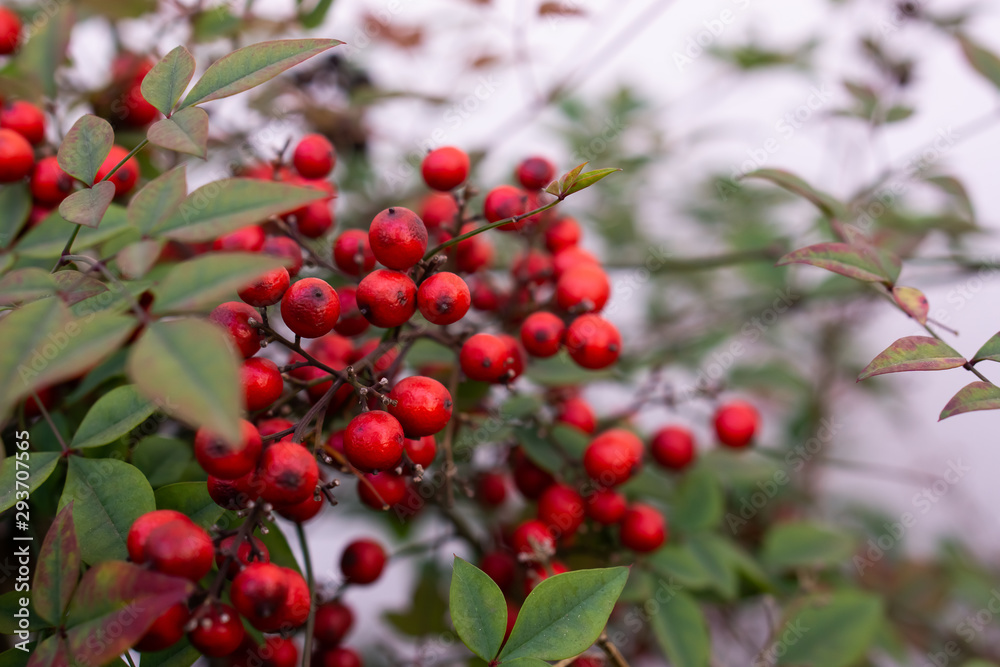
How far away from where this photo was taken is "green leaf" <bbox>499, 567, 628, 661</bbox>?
660mm

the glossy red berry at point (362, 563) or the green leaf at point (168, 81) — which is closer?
the green leaf at point (168, 81)

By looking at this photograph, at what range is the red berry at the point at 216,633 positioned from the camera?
584 mm

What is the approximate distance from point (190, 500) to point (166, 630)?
13 centimetres

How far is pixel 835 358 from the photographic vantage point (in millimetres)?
2039

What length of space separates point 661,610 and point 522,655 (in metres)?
0.47

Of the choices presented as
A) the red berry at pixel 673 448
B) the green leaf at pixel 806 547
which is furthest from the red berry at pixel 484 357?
the green leaf at pixel 806 547

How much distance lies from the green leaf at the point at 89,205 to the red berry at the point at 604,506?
704 mm

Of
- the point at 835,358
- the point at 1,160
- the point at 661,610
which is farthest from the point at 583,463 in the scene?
the point at 835,358

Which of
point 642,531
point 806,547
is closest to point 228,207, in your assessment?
point 642,531

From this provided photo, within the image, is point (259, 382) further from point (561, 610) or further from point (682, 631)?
point (682, 631)

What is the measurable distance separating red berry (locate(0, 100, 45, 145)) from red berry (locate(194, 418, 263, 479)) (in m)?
0.64

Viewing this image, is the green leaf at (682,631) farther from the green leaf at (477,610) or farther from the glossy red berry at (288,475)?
the glossy red berry at (288,475)

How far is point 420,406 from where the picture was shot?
68 centimetres

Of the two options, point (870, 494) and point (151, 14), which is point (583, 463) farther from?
point (870, 494)
